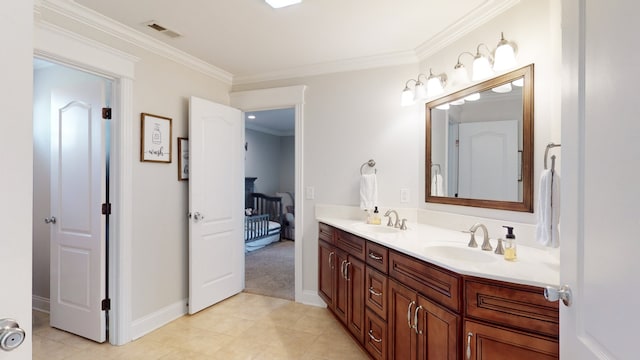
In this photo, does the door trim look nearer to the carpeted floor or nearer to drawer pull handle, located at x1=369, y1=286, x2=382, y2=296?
the carpeted floor

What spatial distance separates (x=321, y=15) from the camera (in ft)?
7.04

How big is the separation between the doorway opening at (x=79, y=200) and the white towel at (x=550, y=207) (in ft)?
9.28

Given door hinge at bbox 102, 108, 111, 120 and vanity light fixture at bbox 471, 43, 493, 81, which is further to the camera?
door hinge at bbox 102, 108, 111, 120

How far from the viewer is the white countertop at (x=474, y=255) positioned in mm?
1258

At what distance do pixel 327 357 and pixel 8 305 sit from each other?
1987 mm

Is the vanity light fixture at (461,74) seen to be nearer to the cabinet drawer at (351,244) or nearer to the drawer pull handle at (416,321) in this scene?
the cabinet drawer at (351,244)

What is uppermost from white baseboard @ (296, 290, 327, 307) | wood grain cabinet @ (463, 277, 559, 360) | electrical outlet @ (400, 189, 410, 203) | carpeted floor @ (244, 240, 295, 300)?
electrical outlet @ (400, 189, 410, 203)

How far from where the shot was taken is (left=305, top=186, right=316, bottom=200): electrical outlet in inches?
124

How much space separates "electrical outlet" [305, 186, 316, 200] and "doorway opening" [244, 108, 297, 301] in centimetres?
110

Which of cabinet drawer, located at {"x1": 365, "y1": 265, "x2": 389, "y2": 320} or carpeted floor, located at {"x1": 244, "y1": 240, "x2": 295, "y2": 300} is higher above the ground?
cabinet drawer, located at {"x1": 365, "y1": 265, "x2": 389, "y2": 320}

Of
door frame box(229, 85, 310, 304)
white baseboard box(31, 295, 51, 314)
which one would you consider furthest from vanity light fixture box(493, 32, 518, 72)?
white baseboard box(31, 295, 51, 314)

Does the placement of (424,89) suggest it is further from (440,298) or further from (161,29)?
(161,29)

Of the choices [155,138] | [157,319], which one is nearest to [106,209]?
[155,138]

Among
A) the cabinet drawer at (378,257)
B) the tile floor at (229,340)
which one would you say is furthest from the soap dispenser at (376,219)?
the tile floor at (229,340)
